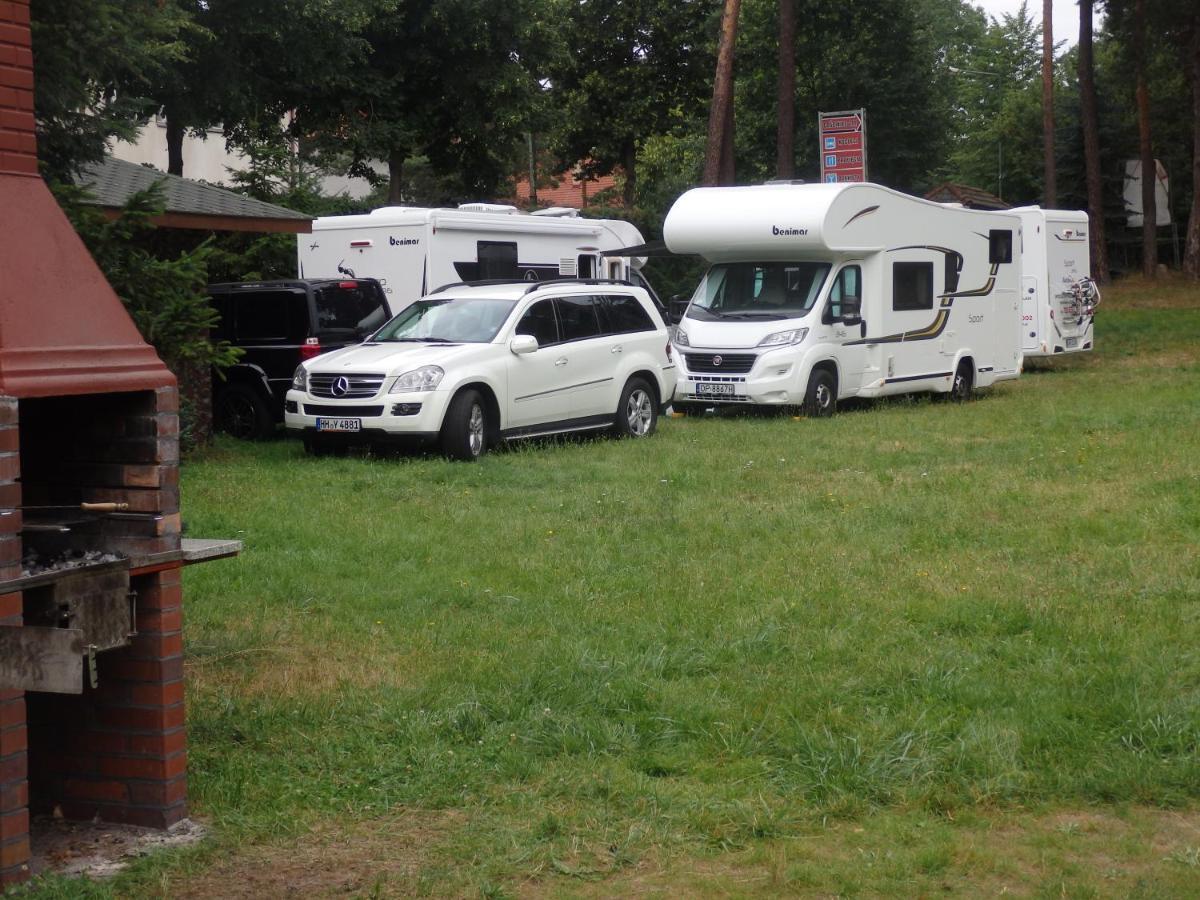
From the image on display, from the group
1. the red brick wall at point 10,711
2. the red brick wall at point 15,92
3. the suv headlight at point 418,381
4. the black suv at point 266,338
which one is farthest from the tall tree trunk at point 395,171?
the red brick wall at point 10,711

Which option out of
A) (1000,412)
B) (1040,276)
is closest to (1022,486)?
(1000,412)

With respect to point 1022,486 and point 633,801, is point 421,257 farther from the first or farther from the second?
point 633,801

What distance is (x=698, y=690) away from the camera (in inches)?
249

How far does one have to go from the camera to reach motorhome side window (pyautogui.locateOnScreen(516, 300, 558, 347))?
15.1 metres

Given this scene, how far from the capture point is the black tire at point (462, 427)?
13945mm

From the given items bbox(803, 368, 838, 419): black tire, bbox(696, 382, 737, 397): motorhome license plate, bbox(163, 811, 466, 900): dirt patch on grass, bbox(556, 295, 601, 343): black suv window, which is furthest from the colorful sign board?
bbox(163, 811, 466, 900): dirt patch on grass

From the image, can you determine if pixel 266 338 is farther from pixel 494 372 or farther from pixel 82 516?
pixel 82 516

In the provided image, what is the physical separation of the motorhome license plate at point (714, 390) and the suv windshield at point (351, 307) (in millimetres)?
4094

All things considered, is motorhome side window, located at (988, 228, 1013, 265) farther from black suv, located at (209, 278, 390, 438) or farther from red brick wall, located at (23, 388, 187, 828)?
red brick wall, located at (23, 388, 187, 828)

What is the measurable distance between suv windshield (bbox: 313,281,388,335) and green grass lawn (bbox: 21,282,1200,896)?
4.85 metres

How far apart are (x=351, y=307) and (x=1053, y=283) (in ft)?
44.7

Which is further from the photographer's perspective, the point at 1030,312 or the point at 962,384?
the point at 1030,312

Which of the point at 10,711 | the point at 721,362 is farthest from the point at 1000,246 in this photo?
the point at 10,711

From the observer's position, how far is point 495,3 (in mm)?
28562
